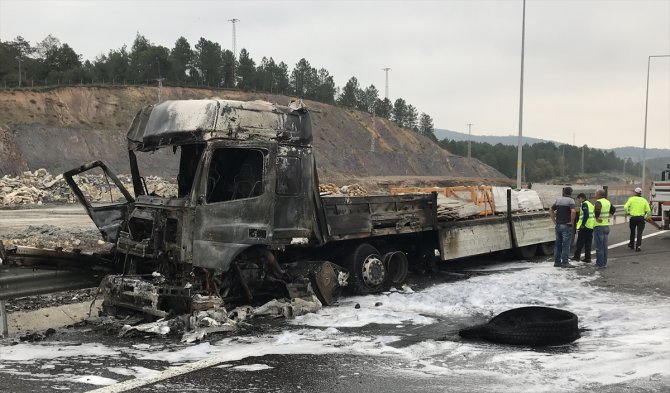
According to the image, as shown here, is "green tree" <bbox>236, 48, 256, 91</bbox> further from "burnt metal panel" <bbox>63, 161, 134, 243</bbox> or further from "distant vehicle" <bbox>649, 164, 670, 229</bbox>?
"burnt metal panel" <bbox>63, 161, 134, 243</bbox>

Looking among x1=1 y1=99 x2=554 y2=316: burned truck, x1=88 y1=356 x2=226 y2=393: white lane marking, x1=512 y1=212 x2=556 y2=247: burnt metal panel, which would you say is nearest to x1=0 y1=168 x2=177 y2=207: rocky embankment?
x1=512 y1=212 x2=556 y2=247: burnt metal panel

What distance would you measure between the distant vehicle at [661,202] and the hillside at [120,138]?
22.9 m

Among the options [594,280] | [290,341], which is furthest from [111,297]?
[594,280]

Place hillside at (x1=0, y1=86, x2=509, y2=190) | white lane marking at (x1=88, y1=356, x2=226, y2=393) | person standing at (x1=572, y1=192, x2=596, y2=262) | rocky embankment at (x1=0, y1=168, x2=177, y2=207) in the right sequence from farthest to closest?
hillside at (x1=0, y1=86, x2=509, y2=190) < rocky embankment at (x1=0, y1=168, x2=177, y2=207) < person standing at (x1=572, y1=192, x2=596, y2=262) < white lane marking at (x1=88, y1=356, x2=226, y2=393)

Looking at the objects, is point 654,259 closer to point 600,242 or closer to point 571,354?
point 600,242

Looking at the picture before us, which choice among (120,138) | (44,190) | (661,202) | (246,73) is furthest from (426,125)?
(661,202)

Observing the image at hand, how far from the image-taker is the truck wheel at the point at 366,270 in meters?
9.46

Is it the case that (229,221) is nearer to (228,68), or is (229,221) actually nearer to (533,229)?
(533,229)

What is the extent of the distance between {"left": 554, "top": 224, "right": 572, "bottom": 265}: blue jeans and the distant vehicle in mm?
6498

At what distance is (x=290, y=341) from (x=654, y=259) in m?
10.2

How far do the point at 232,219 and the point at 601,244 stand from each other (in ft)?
27.6

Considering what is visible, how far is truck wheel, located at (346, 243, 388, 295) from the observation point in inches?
372

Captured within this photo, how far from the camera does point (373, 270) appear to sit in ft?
31.7

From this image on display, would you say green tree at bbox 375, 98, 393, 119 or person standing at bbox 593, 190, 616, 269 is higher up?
green tree at bbox 375, 98, 393, 119
